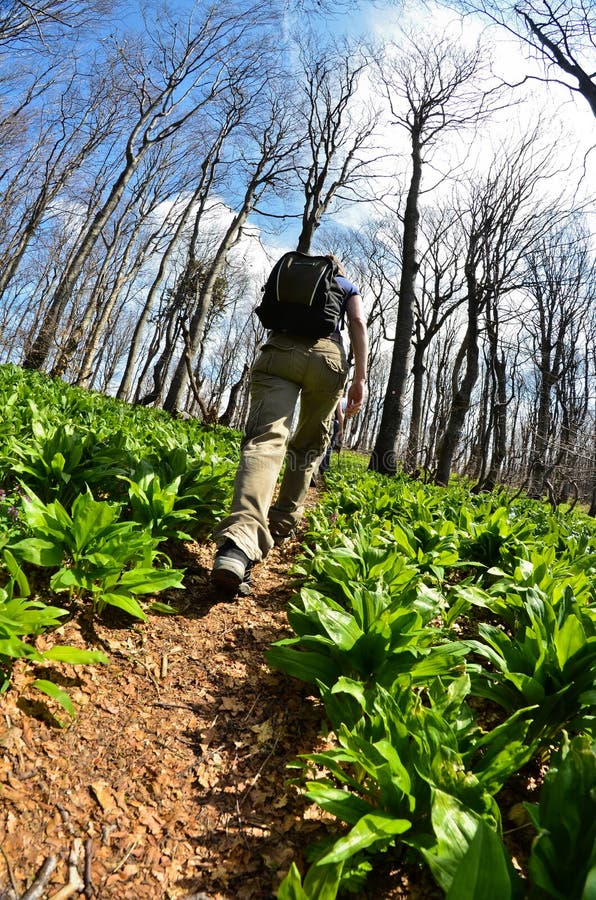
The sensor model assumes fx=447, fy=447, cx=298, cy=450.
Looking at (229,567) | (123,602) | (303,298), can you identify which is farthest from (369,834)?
(303,298)

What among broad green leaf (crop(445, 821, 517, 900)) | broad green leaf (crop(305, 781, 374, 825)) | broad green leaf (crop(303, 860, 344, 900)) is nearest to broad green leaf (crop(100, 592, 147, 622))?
broad green leaf (crop(305, 781, 374, 825))

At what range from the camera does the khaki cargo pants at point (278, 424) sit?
2.37 meters

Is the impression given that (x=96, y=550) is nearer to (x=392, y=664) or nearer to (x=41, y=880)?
(x=41, y=880)

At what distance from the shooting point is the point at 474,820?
97 centimetres

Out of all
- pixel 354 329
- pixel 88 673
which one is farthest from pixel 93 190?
pixel 88 673

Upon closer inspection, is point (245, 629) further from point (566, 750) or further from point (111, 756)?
point (566, 750)

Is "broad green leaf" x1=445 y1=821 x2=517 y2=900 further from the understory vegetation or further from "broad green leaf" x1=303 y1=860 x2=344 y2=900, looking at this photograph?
"broad green leaf" x1=303 y1=860 x2=344 y2=900

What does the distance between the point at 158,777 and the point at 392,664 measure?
0.83 m

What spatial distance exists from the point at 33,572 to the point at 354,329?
Result: 2.28 metres

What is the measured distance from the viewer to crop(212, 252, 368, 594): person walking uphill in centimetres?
236

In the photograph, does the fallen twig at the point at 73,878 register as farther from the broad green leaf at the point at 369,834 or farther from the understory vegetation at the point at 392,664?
the broad green leaf at the point at 369,834

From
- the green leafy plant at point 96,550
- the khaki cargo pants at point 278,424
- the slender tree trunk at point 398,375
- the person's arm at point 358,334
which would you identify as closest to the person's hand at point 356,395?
the person's arm at point 358,334

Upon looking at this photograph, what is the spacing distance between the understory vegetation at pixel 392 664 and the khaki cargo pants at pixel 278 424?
0.43 m

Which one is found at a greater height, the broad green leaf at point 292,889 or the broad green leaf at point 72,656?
the broad green leaf at point 72,656
